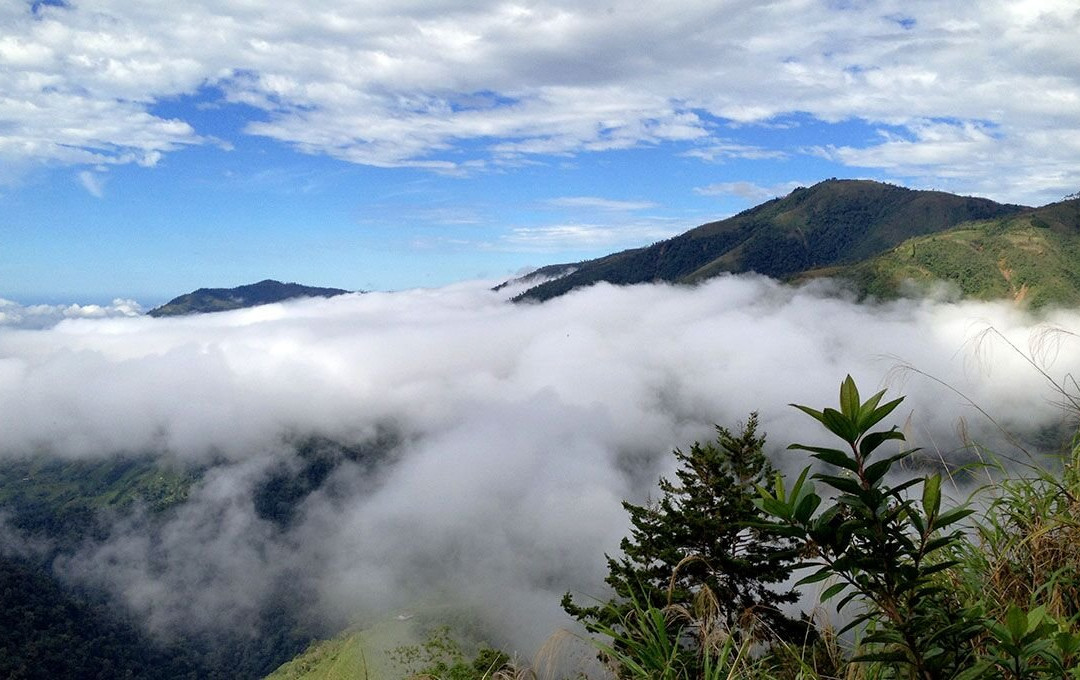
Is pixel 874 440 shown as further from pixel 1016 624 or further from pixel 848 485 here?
pixel 1016 624

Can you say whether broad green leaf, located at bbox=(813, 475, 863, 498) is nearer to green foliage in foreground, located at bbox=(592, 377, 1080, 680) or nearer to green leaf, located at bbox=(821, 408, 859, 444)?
green foliage in foreground, located at bbox=(592, 377, 1080, 680)

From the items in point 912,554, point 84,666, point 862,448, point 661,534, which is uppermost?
point 862,448

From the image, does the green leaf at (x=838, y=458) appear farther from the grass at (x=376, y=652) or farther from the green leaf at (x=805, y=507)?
the grass at (x=376, y=652)

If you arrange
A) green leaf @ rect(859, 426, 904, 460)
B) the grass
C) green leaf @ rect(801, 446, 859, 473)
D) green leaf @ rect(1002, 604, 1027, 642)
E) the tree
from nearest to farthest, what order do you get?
1. green leaf @ rect(859, 426, 904, 460)
2. green leaf @ rect(801, 446, 859, 473)
3. green leaf @ rect(1002, 604, 1027, 642)
4. the tree
5. the grass

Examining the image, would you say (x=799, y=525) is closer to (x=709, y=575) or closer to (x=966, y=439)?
(x=966, y=439)

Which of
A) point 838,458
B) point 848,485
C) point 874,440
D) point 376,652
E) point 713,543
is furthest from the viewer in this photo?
point 376,652

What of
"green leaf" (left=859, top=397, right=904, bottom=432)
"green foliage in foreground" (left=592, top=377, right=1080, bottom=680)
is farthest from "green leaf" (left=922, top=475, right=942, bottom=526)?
"green leaf" (left=859, top=397, right=904, bottom=432)

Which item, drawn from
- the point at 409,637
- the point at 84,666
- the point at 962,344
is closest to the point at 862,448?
the point at 962,344

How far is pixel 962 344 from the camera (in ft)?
19.3

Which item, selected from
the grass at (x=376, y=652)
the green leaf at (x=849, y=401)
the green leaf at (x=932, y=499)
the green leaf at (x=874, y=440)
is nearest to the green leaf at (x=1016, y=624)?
the green leaf at (x=932, y=499)

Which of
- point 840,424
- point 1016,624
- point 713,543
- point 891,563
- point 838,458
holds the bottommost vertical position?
point 713,543

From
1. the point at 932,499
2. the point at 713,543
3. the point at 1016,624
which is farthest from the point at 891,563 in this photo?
the point at 713,543

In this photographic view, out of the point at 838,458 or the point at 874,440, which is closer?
the point at 874,440

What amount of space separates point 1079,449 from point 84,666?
20747 cm
